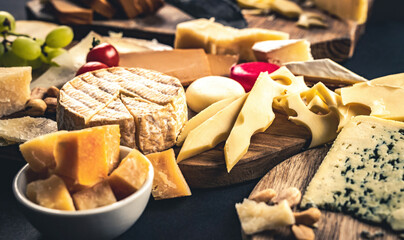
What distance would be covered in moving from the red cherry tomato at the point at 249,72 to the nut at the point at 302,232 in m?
1.05

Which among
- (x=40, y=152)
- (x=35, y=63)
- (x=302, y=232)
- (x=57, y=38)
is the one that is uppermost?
(x=40, y=152)

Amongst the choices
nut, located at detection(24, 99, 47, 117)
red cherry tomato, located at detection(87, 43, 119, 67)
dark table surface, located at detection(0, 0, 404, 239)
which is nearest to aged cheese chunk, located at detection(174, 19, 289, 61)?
red cherry tomato, located at detection(87, 43, 119, 67)

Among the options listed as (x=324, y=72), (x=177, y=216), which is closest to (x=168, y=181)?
(x=177, y=216)

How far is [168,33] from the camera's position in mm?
3096

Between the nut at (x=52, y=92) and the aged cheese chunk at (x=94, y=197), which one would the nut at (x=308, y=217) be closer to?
the aged cheese chunk at (x=94, y=197)

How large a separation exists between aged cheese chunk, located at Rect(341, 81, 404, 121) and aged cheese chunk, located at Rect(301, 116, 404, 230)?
0.41ft

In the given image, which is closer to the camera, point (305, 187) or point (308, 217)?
point (308, 217)

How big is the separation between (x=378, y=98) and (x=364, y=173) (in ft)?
1.63

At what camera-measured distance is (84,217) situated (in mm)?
1301

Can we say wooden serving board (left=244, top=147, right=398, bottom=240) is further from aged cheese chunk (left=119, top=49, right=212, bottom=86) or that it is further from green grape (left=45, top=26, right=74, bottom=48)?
green grape (left=45, top=26, right=74, bottom=48)

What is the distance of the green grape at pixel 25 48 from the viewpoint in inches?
94.9

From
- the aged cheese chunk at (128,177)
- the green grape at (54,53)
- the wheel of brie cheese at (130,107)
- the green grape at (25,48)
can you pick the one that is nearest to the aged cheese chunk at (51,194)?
the aged cheese chunk at (128,177)

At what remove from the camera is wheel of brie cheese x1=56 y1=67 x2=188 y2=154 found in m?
1.71

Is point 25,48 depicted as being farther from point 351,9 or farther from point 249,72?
point 351,9
